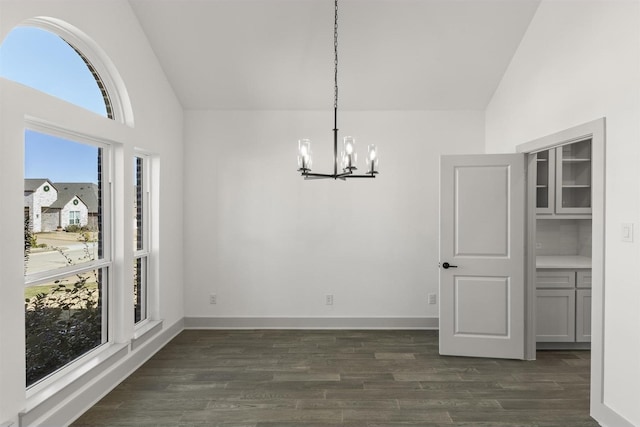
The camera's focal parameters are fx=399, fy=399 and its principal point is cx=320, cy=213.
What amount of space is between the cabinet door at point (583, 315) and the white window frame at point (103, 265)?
14.6ft

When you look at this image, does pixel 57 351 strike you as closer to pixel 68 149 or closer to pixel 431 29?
pixel 68 149

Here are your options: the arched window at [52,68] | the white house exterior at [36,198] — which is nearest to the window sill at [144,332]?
the white house exterior at [36,198]

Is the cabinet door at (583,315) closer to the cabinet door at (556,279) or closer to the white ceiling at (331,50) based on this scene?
the cabinet door at (556,279)

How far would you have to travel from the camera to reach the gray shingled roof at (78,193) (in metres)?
2.84

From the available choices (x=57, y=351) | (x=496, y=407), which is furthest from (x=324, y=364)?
(x=57, y=351)

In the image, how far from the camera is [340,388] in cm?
322

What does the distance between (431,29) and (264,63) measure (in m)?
1.71

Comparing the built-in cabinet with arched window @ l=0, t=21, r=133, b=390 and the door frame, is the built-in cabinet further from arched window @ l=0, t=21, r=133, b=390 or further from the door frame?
arched window @ l=0, t=21, r=133, b=390

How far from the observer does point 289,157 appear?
4.88m

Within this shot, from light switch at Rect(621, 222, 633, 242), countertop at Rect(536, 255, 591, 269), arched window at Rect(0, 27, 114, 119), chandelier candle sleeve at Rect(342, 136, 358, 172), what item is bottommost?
countertop at Rect(536, 255, 591, 269)

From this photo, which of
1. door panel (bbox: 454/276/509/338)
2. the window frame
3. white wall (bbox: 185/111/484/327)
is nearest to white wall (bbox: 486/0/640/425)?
door panel (bbox: 454/276/509/338)

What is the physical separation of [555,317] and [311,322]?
2645 millimetres

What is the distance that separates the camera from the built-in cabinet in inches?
159

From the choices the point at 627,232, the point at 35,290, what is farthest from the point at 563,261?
the point at 35,290
